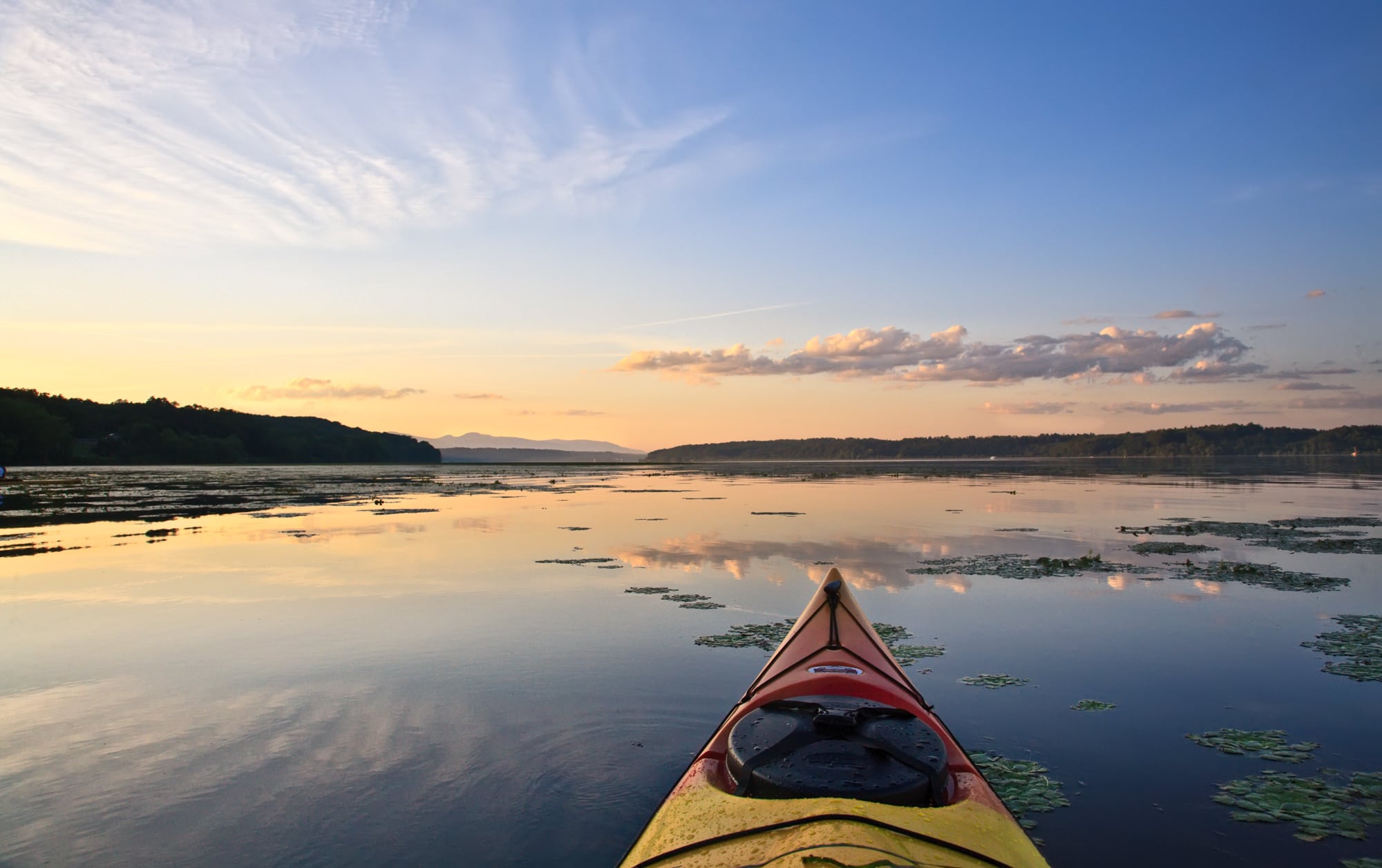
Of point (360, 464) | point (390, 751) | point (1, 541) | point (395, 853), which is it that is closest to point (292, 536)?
point (1, 541)

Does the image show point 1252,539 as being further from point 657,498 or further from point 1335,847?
point 657,498

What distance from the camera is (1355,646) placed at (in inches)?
308

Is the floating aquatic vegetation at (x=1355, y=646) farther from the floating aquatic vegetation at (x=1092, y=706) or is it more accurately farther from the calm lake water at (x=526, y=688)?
the floating aquatic vegetation at (x=1092, y=706)

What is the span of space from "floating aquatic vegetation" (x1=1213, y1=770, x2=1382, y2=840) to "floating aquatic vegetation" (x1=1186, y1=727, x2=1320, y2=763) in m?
0.25

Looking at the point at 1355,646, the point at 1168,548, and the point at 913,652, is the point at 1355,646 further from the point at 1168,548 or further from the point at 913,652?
the point at 1168,548

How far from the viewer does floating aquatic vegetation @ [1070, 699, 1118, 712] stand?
6.18 m

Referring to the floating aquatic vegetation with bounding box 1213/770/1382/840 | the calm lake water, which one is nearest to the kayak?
the calm lake water

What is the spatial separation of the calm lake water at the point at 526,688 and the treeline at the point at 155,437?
66533mm

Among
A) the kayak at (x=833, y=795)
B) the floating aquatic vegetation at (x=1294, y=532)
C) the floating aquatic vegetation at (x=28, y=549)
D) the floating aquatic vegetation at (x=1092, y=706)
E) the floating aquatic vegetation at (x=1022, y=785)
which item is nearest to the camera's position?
the kayak at (x=833, y=795)

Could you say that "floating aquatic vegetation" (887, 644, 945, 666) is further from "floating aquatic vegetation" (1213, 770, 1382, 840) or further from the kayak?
"floating aquatic vegetation" (1213, 770, 1382, 840)

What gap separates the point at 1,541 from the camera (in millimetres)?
15797

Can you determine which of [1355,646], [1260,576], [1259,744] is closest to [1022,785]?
[1259,744]

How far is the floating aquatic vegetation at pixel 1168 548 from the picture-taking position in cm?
1469

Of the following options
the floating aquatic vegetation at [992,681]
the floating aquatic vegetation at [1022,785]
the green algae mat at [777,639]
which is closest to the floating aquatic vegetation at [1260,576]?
the green algae mat at [777,639]
